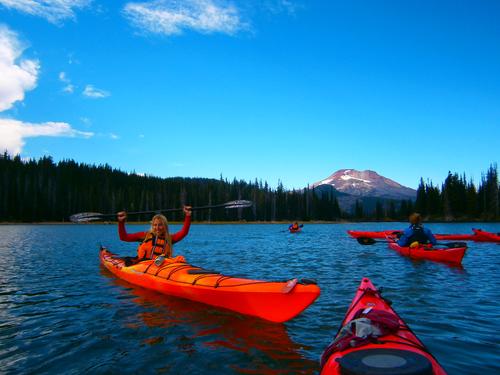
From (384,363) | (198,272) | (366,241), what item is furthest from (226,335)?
(366,241)

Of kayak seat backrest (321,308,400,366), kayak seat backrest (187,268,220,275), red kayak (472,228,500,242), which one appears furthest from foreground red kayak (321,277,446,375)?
red kayak (472,228,500,242)

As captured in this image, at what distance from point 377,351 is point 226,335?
379cm

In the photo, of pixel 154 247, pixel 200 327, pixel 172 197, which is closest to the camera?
pixel 200 327

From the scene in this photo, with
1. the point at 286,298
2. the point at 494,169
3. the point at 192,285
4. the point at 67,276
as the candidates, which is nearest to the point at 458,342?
the point at 286,298

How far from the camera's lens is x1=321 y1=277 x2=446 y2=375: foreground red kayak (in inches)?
151

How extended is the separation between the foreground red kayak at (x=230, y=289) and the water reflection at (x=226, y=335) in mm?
252

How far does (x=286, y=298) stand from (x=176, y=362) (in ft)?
7.81

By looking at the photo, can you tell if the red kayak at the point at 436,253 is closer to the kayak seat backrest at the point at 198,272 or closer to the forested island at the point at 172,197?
the kayak seat backrest at the point at 198,272

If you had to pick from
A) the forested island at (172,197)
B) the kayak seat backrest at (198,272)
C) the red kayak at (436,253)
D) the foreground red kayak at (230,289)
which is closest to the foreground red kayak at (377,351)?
the foreground red kayak at (230,289)

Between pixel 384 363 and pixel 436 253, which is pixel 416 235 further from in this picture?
pixel 384 363

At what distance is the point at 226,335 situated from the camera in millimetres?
7426

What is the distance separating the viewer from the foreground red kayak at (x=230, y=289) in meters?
7.40

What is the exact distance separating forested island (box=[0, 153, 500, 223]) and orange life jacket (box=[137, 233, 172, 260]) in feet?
328

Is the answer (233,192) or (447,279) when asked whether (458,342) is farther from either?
(233,192)
